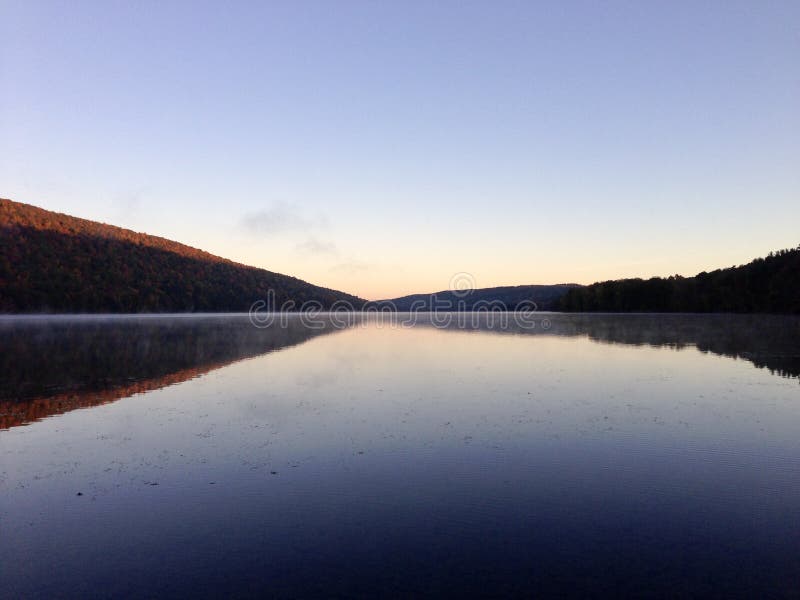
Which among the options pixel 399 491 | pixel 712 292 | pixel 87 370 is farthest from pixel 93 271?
pixel 712 292

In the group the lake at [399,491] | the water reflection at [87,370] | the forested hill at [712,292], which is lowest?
the lake at [399,491]

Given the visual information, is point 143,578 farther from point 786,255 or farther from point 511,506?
point 786,255

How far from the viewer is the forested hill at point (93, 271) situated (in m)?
120

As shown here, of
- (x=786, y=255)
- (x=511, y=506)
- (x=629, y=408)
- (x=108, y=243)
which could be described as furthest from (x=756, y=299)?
(x=108, y=243)

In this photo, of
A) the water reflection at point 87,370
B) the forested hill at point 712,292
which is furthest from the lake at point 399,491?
the forested hill at point 712,292

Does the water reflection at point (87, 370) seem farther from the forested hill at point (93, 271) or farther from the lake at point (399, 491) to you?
the forested hill at point (93, 271)

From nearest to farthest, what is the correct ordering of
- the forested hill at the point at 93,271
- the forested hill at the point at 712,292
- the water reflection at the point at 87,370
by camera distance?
the water reflection at the point at 87,370 < the forested hill at the point at 712,292 < the forested hill at the point at 93,271

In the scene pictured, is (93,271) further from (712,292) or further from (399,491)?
(712,292)

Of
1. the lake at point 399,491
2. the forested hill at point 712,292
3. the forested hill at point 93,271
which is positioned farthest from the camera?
the forested hill at point 93,271

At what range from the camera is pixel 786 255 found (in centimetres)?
11294

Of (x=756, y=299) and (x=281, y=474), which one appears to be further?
(x=756, y=299)

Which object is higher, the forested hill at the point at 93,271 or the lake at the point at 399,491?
the forested hill at the point at 93,271

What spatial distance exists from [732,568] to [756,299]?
142 m

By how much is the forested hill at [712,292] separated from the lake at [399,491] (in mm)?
115179
